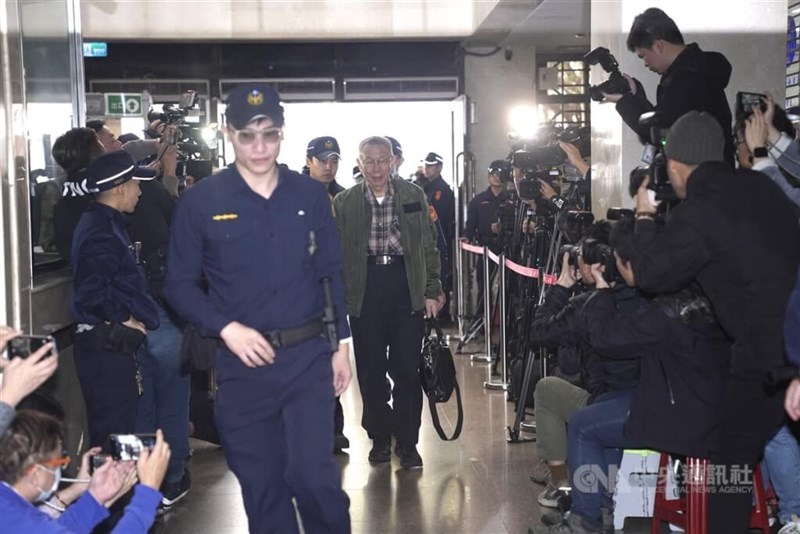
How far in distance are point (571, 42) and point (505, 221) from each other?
521 centimetres

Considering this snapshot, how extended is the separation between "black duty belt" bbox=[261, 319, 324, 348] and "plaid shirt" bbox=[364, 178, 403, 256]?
2298 mm

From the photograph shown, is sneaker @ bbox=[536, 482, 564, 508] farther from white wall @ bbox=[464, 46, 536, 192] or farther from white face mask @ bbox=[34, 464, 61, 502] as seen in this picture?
white wall @ bbox=[464, 46, 536, 192]

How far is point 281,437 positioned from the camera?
3.73 m

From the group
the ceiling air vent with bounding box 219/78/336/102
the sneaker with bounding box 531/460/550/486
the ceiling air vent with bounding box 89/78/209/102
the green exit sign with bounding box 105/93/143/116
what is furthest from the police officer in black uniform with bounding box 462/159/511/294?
the sneaker with bounding box 531/460/550/486

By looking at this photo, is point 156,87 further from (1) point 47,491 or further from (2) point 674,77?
(1) point 47,491

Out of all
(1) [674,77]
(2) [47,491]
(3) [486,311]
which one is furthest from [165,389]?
(3) [486,311]

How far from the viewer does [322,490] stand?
12.0ft

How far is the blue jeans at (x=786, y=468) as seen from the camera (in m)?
4.29

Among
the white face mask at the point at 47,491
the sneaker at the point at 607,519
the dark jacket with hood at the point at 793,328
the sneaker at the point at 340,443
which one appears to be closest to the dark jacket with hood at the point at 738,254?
the dark jacket with hood at the point at 793,328

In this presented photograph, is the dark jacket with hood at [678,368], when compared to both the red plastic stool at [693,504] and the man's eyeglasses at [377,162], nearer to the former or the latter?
the red plastic stool at [693,504]

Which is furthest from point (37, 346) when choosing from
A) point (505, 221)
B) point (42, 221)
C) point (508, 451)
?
point (505, 221)

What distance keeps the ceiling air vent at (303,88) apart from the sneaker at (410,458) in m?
8.43

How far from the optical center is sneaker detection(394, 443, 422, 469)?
19.7 ft

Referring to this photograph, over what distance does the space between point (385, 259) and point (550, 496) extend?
156 centimetres
